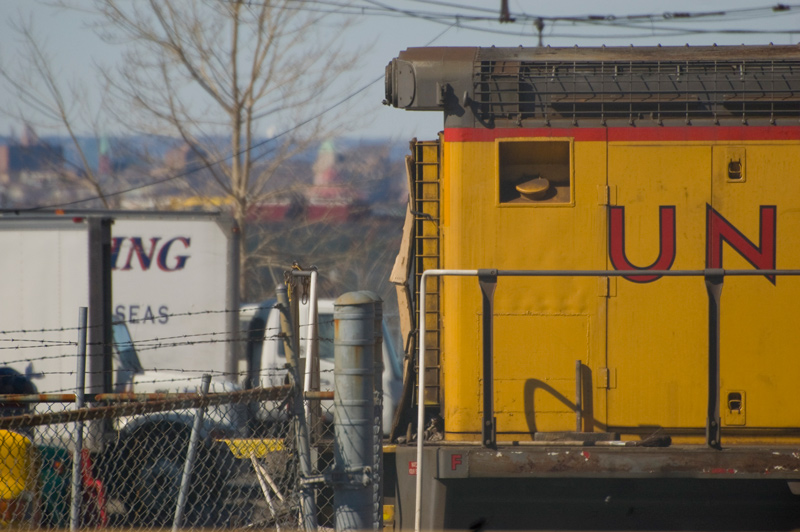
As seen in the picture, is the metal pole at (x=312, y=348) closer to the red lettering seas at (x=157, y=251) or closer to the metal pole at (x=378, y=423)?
the metal pole at (x=378, y=423)

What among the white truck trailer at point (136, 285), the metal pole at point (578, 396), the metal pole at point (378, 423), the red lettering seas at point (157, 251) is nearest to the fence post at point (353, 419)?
the metal pole at point (378, 423)

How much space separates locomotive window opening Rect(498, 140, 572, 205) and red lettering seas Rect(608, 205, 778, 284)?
369 mm

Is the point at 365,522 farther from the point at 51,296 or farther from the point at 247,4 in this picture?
→ the point at 247,4

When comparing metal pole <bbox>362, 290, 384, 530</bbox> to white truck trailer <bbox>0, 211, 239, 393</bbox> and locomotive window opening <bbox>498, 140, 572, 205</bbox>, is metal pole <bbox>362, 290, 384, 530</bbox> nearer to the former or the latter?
locomotive window opening <bbox>498, 140, 572, 205</bbox>

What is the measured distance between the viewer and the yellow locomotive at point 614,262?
4.96 m

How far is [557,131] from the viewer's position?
507 cm

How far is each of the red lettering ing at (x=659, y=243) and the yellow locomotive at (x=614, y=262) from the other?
0.01 metres

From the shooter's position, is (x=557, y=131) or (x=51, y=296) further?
(x=51, y=296)

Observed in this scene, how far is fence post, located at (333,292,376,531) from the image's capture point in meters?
3.76

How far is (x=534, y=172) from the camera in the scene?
5.25 meters

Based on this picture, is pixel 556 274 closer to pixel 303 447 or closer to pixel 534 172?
pixel 534 172

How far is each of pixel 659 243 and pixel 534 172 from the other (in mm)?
892

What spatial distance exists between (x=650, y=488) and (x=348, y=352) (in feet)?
7.32

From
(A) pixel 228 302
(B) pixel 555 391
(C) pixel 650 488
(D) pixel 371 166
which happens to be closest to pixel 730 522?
(C) pixel 650 488
